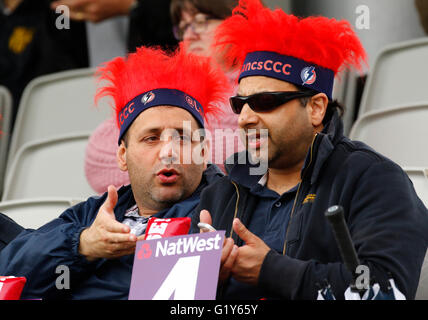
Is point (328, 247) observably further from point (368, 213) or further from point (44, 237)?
point (44, 237)

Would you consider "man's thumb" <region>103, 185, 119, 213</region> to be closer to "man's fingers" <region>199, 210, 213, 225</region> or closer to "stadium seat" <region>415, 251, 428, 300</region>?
"man's fingers" <region>199, 210, 213, 225</region>

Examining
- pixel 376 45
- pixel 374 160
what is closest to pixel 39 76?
pixel 376 45

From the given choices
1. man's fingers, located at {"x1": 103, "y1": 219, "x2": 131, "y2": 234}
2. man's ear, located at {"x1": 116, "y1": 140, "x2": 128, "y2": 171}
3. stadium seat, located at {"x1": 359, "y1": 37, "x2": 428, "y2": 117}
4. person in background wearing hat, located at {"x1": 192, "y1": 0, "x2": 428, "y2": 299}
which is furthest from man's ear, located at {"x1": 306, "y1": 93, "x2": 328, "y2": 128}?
stadium seat, located at {"x1": 359, "y1": 37, "x2": 428, "y2": 117}

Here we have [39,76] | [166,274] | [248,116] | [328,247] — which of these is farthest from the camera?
[39,76]

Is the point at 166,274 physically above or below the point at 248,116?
below

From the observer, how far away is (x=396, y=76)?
3.95 meters

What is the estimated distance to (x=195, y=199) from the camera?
271 centimetres

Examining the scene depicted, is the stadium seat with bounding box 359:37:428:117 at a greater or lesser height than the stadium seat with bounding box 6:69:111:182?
greater

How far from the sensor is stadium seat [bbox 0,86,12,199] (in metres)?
4.43

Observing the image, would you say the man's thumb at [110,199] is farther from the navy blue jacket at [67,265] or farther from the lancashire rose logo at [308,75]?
the lancashire rose logo at [308,75]

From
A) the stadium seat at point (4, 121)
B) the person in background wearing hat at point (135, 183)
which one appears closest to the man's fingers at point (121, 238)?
the person in background wearing hat at point (135, 183)

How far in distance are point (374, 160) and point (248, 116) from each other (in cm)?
40

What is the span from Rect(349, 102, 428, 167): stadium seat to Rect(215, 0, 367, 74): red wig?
919mm

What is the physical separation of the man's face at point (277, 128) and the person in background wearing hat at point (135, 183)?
353 mm
